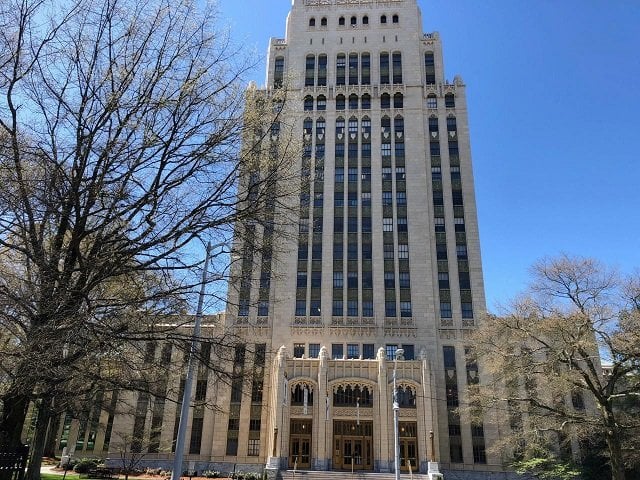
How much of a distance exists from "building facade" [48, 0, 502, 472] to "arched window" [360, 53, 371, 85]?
1.02 feet

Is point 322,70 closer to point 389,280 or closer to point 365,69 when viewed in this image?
point 365,69

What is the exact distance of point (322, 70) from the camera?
6644 cm

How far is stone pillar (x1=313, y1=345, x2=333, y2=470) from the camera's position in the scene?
4166 cm

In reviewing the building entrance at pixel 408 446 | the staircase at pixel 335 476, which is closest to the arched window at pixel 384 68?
the building entrance at pixel 408 446

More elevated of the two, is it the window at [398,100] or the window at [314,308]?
the window at [398,100]

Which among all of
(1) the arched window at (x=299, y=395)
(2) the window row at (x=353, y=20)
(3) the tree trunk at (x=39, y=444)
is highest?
(2) the window row at (x=353, y=20)

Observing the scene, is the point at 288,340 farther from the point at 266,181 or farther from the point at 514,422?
the point at 266,181

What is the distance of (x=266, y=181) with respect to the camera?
12.6 metres

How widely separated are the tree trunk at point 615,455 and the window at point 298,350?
28.7 m

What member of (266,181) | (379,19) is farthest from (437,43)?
(266,181)

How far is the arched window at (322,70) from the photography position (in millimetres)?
65562

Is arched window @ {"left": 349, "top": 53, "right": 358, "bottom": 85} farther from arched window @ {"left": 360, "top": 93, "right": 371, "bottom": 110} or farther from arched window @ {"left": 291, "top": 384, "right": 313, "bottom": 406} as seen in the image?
arched window @ {"left": 291, "top": 384, "right": 313, "bottom": 406}

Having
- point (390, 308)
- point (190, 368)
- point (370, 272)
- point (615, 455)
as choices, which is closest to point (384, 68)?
point (370, 272)

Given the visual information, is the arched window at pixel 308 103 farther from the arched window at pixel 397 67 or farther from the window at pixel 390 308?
the window at pixel 390 308
